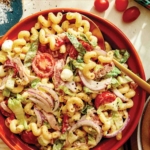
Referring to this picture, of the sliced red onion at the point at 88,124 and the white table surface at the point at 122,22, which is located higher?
the white table surface at the point at 122,22

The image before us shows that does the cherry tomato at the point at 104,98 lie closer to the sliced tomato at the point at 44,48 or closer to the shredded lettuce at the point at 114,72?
the shredded lettuce at the point at 114,72

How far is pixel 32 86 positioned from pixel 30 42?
19 cm

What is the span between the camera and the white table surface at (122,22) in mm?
1605

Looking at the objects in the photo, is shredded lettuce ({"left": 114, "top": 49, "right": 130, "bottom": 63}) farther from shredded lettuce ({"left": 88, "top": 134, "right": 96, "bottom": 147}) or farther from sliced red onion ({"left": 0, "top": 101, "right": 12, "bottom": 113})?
sliced red onion ({"left": 0, "top": 101, "right": 12, "bottom": 113})

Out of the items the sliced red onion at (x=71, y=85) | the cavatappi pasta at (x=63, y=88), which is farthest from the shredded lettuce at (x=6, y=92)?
the sliced red onion at (x=71, y=85)

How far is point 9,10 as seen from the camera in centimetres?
158

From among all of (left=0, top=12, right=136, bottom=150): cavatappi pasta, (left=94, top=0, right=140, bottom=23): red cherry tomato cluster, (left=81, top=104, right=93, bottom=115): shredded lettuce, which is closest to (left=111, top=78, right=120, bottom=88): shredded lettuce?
(left=0, top=12, right=136, bottom=150): cavatappi pasta

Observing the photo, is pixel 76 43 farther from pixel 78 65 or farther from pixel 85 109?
pixel 85 109

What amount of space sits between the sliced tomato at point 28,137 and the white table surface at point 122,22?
54cm

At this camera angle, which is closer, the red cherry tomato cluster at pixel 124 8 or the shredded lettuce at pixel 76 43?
the shredded lettuce at pixel 76 43

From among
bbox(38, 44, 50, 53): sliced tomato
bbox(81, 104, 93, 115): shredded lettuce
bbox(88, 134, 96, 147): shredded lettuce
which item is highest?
bbox(38, 44, 50, 53): sliced tomato

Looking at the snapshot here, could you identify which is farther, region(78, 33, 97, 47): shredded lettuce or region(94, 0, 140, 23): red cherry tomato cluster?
region(94, 0, 140, 23): red cherry tomato cluster

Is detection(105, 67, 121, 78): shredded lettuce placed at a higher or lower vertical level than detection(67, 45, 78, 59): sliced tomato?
lower

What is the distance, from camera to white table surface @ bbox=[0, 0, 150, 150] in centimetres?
161
